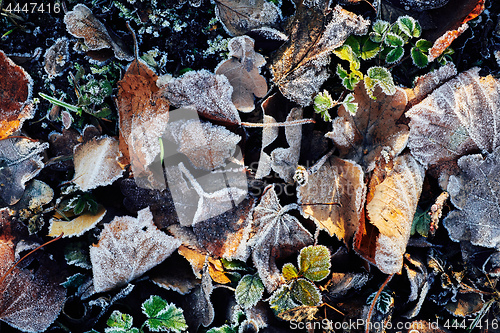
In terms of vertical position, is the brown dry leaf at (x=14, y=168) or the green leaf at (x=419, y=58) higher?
the green leaf at (x=419, y=58)

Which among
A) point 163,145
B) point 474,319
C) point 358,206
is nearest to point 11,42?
point 163,145

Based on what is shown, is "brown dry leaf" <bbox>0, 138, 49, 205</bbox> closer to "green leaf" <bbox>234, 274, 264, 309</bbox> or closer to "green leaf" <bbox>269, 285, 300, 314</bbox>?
"green leaf" <bbox>234, 274, 264, 309</bbox>

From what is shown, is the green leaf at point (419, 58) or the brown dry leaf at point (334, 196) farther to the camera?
the green leaf at point (419, 58)

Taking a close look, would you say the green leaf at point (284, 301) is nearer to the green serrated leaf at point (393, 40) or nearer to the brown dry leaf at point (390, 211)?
the brown dry leaf at point (390, 211)

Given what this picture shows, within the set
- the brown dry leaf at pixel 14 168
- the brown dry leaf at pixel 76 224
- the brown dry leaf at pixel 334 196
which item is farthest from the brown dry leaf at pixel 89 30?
the brown dry leaf at pixel 334 196

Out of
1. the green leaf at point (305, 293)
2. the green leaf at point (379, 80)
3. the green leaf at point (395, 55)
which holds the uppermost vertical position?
the green leaf at point (395, 55)

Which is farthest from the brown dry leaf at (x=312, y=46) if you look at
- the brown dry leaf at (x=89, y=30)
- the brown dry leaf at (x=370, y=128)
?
the brown dry leaf at (x=89, y=30)

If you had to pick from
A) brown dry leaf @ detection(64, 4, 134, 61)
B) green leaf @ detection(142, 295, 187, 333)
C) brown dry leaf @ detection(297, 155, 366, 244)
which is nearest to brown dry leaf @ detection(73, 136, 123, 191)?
brown dry leaf @ detection(64, 4, 134, 61)
